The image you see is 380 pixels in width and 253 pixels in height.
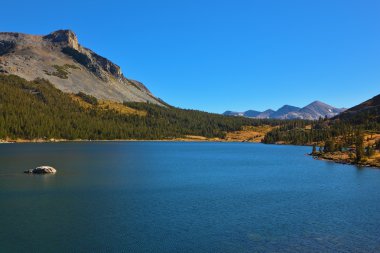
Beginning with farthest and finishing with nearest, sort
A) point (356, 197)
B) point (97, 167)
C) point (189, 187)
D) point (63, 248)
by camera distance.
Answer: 1. point (97, 167)
2. point (189, 187)
3. point (356, 197)
4. point (63, 248)

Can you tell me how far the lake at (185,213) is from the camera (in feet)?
166

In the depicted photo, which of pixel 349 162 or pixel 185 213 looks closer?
pixel 185 213

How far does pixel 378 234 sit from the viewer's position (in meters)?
56.4

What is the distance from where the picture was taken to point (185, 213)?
67438 mm

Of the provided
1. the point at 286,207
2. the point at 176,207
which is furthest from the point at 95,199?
the point at 286,207

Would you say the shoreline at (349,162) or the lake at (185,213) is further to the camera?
the shoreline at (349,162)

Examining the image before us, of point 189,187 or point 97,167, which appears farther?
point 97,167

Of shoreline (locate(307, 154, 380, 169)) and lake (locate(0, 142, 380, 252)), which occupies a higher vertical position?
shoreline (locate(307, 154, 380, 169))

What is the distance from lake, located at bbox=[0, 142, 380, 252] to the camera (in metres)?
50.6

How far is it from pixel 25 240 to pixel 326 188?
74948 mm

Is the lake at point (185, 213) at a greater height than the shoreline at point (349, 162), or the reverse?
the shoreline at point (349, 162)

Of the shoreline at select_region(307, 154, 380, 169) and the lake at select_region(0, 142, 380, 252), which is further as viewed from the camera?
→ the shoreline at select_region(307, 154, 380, 169)

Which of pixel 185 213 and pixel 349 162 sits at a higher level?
pixel 349 162

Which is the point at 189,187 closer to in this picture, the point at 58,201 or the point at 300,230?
the point at 58,201
